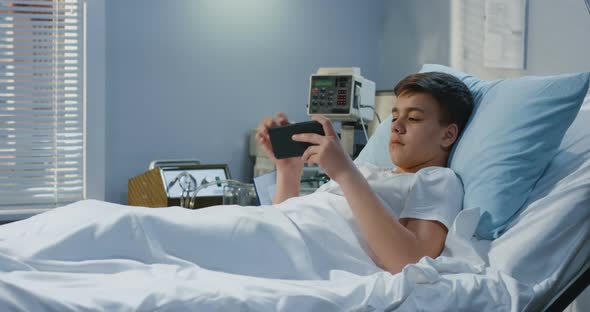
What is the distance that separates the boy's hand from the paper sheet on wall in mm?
1190

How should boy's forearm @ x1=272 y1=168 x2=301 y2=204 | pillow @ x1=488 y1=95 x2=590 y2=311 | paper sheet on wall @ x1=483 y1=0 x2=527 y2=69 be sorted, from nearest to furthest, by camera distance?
pillow @ x1=488 y1=95 x2=590 y2=311, boy's forearm @ x1=272 y1=168 x2=301 y2=204, paper sheet on wall @ x1=483 y1=0 x2=527 y2=69

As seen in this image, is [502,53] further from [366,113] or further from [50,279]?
[50,279]

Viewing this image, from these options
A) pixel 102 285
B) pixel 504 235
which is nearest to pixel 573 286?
pixel 504 235

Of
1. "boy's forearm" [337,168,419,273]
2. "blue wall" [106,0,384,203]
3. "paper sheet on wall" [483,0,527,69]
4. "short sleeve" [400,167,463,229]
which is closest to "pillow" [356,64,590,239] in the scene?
"short sleeve" [400,167,463,229]

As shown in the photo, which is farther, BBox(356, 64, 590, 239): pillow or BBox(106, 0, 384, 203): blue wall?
BBox(106, 0, 384, 203): blue wall

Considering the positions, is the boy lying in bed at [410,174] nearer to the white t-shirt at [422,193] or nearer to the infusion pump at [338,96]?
the white t-shirt at [422,193]

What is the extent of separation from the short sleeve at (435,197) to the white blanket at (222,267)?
0.22ft

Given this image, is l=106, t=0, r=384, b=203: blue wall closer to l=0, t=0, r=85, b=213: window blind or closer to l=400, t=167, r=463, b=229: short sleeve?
l=0, t=0, r=85, b=213: window blind

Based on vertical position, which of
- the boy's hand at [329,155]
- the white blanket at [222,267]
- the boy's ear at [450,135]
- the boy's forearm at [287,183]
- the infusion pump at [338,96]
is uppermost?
the infusion pump at [338,96]

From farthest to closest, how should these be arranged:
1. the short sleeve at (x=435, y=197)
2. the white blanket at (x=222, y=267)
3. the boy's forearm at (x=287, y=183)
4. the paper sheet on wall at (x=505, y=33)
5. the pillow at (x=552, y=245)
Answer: the paper sheet on wall at (x=505, y=33), the boy's forearm at (x=287, y=183), the short sleeve at (x=435, y=197), the pillow at (x=552, y=245), the white blanket at (x=222, y=267)

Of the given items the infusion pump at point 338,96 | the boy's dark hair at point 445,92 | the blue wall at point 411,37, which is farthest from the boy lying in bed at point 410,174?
the blue wall at point 411,37

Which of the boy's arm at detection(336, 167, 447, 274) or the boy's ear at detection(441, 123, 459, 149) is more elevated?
the boy's ear at detection(441, 123, 459, 149)

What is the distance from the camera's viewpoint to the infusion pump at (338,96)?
98.2 inches

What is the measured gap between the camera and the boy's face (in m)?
1.64
